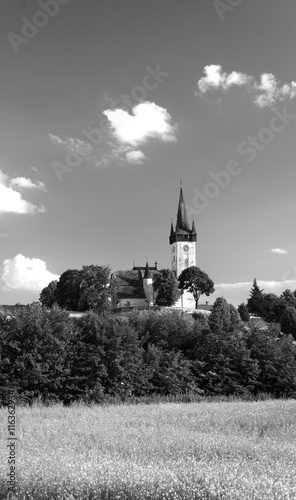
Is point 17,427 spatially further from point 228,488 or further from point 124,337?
point 124,337

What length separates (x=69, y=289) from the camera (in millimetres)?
90500

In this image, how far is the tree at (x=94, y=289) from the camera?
8662 centimetres

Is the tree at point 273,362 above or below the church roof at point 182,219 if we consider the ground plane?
below

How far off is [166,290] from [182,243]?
40281 mm

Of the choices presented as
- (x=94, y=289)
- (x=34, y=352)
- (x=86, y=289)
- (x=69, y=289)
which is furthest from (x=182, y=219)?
(x=34, y=352)

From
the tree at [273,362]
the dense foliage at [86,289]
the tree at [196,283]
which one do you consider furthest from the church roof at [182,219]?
the tree at [273,362]

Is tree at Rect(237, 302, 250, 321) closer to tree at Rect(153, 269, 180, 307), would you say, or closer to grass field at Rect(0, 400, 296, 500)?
tree at Rect(153, 269, 180, 307)

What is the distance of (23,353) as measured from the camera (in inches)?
1300

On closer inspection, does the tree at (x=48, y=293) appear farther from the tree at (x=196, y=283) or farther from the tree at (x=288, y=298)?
the tree at (x=288, y=298)

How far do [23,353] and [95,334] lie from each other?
563 centimetres

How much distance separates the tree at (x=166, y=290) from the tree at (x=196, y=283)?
5.57 meters

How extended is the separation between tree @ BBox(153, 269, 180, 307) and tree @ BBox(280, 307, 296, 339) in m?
23.5

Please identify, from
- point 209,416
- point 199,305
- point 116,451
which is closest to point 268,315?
point 199,305

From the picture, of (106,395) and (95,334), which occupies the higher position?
(95,334)
